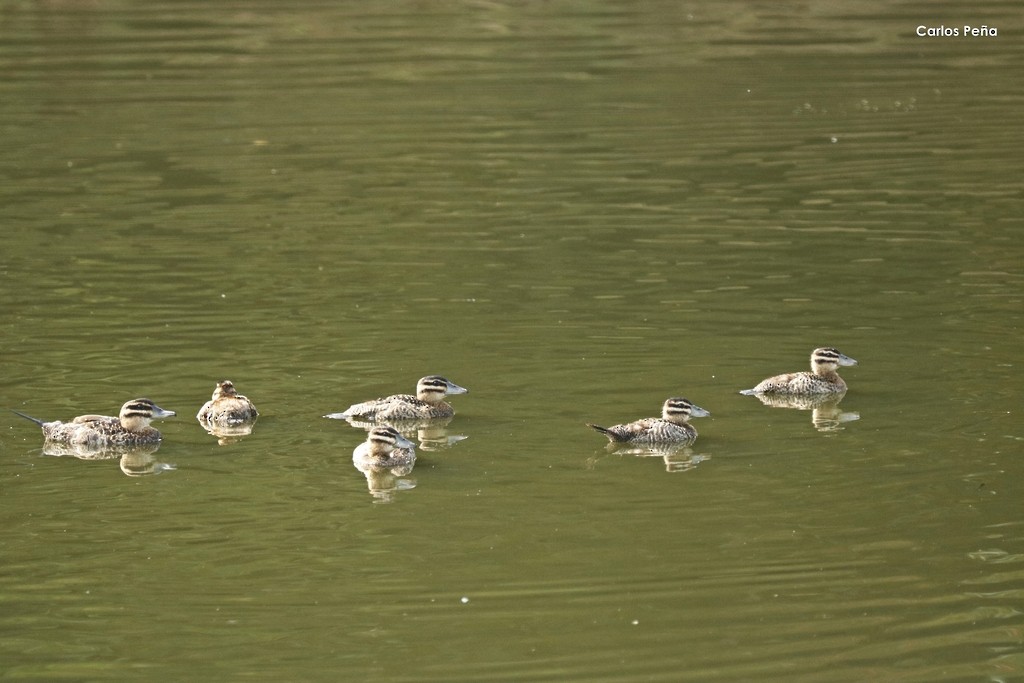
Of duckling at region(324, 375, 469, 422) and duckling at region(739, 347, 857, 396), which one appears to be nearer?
duckling at region(324, 375, 469, 422)

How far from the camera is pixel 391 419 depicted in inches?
478

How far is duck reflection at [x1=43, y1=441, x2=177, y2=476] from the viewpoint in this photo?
37.6 ft

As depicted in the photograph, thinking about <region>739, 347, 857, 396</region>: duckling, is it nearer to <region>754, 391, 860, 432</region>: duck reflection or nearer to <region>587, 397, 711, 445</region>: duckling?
<region>754, 391, 860, 432</region>: duck reflection

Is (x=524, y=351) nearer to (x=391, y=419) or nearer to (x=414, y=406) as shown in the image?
(x=414, y=406)

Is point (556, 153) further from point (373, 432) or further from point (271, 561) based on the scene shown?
point (271, 561)

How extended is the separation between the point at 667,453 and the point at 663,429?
0.53 feet

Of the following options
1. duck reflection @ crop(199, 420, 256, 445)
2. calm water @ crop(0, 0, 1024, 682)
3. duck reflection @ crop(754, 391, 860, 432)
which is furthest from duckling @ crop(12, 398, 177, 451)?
duck reflection @ crop(754, 391, 860, 432)

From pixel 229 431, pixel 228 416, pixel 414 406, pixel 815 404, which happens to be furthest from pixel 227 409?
pixel 815 404

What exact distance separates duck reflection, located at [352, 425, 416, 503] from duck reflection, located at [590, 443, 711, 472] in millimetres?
1199

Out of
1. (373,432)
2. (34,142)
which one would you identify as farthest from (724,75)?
(373,432)

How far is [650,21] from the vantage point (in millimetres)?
29953

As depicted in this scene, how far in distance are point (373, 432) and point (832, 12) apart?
21.6 meters

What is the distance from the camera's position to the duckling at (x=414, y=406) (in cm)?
1209

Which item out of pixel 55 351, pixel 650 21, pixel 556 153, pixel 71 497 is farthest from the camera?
pixel 650 21
